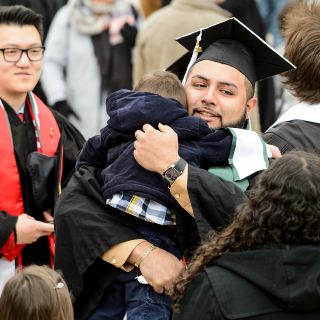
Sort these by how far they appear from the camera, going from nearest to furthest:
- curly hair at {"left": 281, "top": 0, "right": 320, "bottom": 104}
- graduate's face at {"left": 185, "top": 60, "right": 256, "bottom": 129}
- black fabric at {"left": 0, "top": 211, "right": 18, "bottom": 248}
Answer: graduate's face at {"left": 185, "top": 60, "right": 256, "bottom": 129}
curly hair at {"left": 281, "top": 0, "right": 320, "bottom": 104}
black fabric at {"left": 0, "top": 211, "right": 18, "bottom": 248}

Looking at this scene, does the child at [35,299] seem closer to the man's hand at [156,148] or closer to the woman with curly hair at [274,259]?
the woman with curly hair at [274,259]

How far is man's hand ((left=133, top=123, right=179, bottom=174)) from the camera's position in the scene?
178 inches

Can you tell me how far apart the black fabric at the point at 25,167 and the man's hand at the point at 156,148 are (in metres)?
1.75

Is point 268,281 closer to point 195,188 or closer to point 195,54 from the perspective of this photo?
point 195,188

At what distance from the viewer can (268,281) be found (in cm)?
383

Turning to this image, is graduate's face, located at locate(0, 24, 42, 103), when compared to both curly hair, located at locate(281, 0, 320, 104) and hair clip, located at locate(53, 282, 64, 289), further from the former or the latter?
hair clip, located at locate(53, 282, 64, 289)

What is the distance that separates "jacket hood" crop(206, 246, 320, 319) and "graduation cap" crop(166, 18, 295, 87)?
1.40 m

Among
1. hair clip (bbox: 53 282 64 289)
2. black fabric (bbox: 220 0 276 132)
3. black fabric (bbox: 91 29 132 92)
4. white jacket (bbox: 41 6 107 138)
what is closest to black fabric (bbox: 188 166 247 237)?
hair clip (bbox: 53 282 64 289)

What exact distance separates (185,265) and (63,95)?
4460 millimetres

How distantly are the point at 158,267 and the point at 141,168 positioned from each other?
0.42m

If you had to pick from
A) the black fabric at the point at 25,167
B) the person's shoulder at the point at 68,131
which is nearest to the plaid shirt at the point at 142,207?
the black fabric at the point at 25,167

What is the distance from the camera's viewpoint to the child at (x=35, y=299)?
3.99m

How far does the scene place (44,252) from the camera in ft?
20.9

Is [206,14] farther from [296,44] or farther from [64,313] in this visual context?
[64,313]
